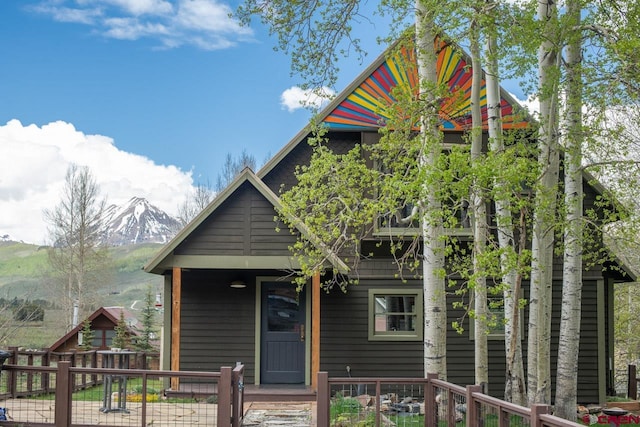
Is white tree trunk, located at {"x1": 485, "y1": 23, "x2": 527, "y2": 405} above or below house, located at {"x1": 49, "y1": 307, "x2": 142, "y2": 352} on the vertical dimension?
above

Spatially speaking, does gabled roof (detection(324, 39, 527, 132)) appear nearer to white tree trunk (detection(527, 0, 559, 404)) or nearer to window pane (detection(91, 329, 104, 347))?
white tree trunk (detection(527, 0, 559, 404))

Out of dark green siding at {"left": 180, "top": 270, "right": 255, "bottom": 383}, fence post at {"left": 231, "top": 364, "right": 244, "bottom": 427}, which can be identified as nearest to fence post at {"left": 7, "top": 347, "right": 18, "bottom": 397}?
dark green siding at {"left": 180, "top": 270, "right": 255, "bottom": 383}

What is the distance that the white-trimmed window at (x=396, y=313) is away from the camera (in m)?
14.9

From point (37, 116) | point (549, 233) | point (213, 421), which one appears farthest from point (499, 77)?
point (37, 116)

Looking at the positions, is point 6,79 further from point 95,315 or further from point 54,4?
point 95,315

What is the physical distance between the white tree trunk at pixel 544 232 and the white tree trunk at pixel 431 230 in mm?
1595

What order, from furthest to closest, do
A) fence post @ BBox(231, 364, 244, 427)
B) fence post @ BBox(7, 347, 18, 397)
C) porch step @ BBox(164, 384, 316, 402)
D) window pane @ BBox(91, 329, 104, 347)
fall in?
1. window pane @ BBox(91, 329, 104, 347)
2. porch step @ BBox(164, 384, 316, 402)
3. fence post @ BBox(7, 347, 18, 397)
4. fence post @ BBox(231, 364, 244, 427)

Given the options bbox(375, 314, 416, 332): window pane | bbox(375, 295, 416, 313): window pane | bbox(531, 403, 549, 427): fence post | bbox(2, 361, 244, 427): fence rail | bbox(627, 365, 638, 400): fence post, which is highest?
bbox(375, 295, 416, 313): window pane

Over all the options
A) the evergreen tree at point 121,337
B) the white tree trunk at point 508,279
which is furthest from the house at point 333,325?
the evergreen tree at point 121,337

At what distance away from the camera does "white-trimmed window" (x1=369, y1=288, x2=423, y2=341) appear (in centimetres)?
1488

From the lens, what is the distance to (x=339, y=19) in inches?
487

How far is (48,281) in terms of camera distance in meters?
38.9

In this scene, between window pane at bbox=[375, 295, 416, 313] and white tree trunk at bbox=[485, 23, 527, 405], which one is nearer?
white tree trunk at bbox=[485, 23, 527, 405]

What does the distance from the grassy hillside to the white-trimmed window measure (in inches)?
956
